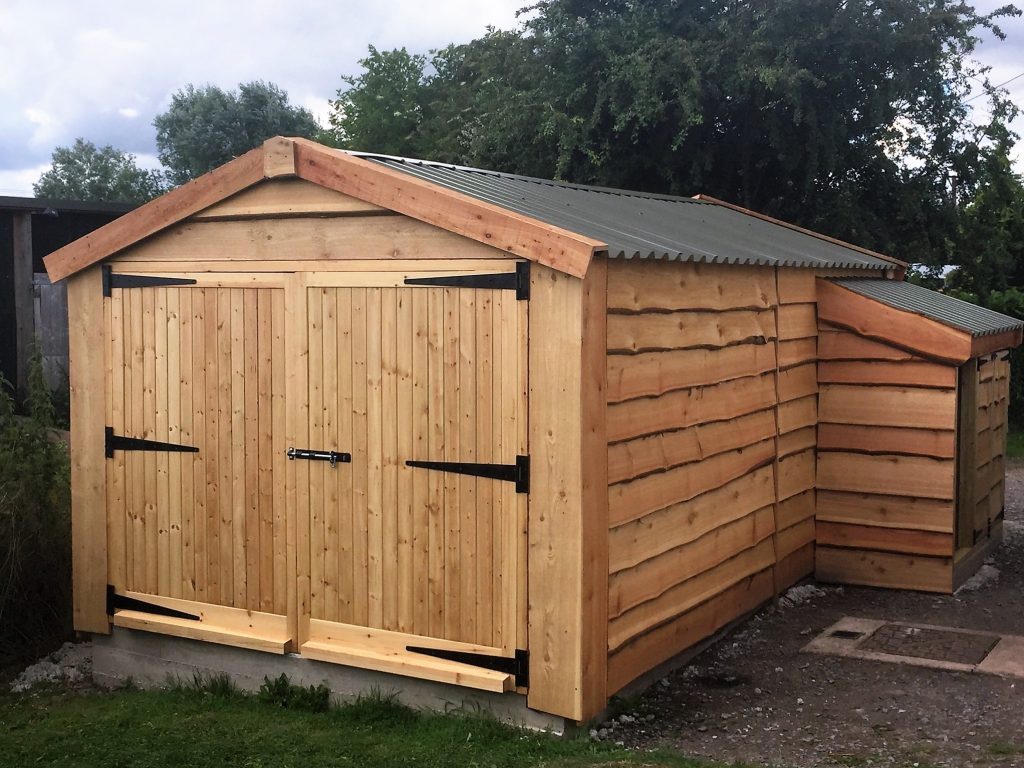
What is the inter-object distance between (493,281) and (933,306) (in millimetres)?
4892

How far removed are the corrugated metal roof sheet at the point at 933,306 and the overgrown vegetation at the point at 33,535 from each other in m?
5.65

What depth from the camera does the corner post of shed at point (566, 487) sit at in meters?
5.43

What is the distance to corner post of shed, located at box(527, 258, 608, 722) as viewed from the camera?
543 cm

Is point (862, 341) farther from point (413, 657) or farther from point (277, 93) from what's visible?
point (277, 93)

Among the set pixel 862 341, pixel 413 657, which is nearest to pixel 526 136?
pixel 862 341

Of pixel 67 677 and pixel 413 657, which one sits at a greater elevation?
pixel 413 657

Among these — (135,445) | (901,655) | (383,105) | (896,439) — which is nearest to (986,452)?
(896,439)

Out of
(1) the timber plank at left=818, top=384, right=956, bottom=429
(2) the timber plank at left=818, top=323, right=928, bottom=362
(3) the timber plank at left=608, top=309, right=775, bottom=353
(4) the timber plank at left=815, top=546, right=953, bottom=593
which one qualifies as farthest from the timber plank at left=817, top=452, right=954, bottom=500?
(3) the timber plank at left=608, top=309, right=775, bottom=353

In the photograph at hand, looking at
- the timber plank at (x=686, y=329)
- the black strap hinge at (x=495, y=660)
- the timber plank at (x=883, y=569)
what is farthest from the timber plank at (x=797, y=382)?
the black strap hinge at (x=495, y=660)

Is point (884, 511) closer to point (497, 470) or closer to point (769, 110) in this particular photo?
point (497, 470)

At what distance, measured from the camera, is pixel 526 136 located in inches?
840

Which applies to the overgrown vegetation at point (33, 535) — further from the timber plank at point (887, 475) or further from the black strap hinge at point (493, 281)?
the timber plank at point (887, 475)

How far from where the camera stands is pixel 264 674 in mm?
6488

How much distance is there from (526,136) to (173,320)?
50.6 ft
